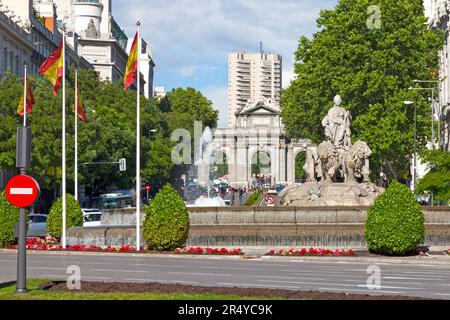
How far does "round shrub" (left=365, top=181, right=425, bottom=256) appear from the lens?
38625mm

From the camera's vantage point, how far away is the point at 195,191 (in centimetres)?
16775

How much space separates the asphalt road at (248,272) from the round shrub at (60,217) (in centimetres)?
764

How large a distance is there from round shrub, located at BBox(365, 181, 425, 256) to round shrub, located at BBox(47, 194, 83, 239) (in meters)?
14.3

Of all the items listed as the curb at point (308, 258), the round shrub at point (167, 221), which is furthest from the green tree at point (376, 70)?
the curb at point (308, 258)

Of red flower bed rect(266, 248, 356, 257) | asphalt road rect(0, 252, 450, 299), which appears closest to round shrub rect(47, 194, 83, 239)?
asphalt road rect(0, 252, 450, 299)

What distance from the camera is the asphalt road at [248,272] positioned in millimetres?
25828

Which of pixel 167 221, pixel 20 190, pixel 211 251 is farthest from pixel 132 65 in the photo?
pixel 20 190

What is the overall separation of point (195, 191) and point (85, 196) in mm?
60491

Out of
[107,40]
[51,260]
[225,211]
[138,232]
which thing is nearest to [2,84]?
[225,211]

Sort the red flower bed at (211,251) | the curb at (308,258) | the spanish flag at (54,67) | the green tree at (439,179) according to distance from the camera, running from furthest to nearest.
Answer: the green tree at (439,179)
the spanish flag at (54,67)
the red flower bed at (211,251)
the curb at (308,258)

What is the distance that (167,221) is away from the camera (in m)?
41.0

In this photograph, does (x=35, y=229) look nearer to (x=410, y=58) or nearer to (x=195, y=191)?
(x=410, y=58)

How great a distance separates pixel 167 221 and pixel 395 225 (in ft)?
26.0

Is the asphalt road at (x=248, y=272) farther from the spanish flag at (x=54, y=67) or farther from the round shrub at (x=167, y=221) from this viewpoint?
the spanish flag at (x=54, y=67)
